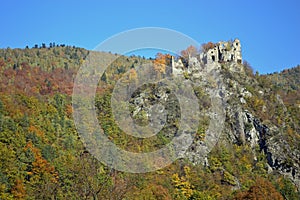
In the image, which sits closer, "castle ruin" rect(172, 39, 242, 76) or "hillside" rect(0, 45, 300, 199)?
"hillside" rect(0, 45, 300, 199)

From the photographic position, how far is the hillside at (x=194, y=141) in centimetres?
4778

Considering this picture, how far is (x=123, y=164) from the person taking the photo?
A: 50500 millimetres

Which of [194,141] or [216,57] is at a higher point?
[216,57]

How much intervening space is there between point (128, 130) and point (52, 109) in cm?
1108

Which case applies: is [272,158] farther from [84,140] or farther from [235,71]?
Result: [84,140]

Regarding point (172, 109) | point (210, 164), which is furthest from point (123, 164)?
point (172, 109)

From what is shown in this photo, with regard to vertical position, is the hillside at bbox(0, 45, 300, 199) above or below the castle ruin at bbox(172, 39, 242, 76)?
below

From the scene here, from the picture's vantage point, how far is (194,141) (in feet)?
216

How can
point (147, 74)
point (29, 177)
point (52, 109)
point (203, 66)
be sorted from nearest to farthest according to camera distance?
point (29, 177), point (52, 109), point (203, 66), point (147, 74)

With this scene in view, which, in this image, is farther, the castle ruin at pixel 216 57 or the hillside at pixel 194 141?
the castle ruin at pixel 216 57

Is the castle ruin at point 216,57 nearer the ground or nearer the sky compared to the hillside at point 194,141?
nearer the sky

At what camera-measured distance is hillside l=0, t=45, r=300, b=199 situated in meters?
47.8

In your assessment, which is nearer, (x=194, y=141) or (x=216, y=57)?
(x=194, y=141)

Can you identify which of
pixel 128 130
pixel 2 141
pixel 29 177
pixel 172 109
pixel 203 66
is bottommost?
pixel 29 177
